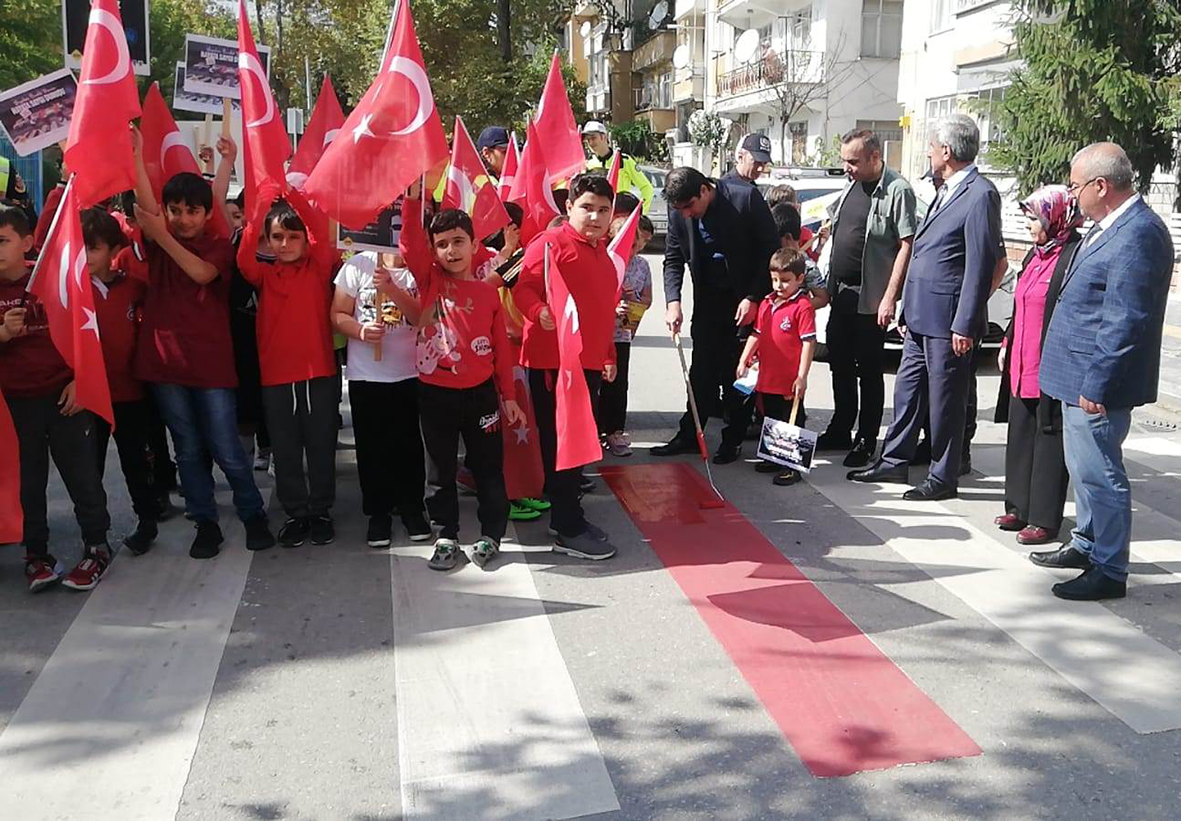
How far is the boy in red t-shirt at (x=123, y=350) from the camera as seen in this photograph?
16.8ft

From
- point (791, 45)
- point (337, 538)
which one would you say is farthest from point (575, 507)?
point (791, 45)

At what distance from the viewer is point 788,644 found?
434 centimetres

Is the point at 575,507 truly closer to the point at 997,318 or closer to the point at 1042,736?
the point at 1042,736

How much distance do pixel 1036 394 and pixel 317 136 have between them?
4.24 meters

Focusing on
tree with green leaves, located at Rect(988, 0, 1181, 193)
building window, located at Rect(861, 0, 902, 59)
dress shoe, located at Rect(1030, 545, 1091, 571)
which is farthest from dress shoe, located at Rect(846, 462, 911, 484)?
building window, located at Rect(861, 0, 902, 59)

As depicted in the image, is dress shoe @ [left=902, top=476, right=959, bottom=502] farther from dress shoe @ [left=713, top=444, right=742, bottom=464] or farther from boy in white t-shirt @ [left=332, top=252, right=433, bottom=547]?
boy in white t-shirt @ [left=332, top=252, right=433, bottom=547]

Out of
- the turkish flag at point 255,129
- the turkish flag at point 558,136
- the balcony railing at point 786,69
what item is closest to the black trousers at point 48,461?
the turkish flag at point 255,129

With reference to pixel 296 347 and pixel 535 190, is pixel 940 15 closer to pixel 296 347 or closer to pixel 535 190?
pixel 535 190

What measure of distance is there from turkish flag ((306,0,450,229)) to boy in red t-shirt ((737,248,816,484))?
2660 millimetres

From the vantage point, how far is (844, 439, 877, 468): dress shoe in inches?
275

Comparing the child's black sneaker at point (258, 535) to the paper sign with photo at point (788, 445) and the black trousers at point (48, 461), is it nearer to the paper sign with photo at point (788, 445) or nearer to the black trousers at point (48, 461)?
the black trousers at point (48, 461)

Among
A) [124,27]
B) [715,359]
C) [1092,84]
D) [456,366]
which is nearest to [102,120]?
[456,366]

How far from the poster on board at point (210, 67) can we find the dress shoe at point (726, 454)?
3.72 m

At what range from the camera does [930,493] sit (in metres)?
6.26
